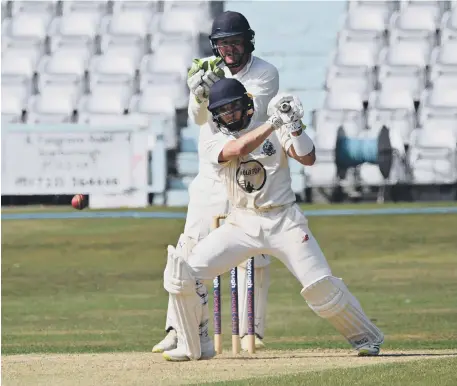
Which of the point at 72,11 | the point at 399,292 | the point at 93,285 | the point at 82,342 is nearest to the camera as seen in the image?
the point at 82,342

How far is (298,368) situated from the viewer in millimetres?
7242

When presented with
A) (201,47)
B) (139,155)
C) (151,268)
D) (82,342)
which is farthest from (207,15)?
(82,342)

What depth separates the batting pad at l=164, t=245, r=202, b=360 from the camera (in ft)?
24.3

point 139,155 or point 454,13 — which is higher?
point 454,13

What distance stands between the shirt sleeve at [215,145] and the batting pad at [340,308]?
0.89 metres

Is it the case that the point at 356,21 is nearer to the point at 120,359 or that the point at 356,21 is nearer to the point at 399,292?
the point at 399,292

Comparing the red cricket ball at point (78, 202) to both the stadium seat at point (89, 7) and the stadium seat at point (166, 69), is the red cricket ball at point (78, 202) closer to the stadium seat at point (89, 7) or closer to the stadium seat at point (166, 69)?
the stadium seat at point (166, 69)

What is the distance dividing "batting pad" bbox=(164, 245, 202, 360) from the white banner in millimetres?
20371

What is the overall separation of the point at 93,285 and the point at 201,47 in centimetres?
1852

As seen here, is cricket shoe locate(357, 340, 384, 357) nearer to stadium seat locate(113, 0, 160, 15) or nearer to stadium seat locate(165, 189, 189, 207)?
stadium seat locate(165, 189, 189, 207)

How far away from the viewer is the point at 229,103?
24.3 feet

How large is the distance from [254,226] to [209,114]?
0.86 m

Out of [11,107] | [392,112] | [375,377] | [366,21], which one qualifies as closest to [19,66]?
[11,107]

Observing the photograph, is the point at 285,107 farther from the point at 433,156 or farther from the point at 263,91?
the point at 433,156
